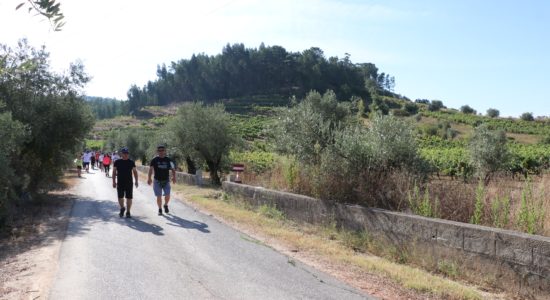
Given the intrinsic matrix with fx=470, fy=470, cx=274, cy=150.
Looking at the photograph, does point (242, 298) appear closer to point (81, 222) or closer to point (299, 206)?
point (299, 206)

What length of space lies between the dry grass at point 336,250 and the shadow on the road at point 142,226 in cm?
202

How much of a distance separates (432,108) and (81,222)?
137744 millimetres

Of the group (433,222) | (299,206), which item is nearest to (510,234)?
(433,222)

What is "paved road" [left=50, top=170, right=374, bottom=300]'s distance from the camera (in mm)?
5480

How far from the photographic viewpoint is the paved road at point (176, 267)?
5.48 metres

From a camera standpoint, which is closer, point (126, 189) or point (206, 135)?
point (126, 189)

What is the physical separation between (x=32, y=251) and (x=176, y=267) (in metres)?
3.15

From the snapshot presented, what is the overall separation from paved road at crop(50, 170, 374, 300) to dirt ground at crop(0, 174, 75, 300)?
21cm

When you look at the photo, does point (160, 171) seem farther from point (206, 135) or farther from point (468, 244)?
point (206, 135)

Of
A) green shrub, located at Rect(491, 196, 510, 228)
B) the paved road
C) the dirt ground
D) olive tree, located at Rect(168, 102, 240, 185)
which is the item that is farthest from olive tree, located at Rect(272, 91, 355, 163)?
olive tree, located at Rect(168, 102, 240, 185)

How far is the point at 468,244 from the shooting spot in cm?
663

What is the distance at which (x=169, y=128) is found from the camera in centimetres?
2847

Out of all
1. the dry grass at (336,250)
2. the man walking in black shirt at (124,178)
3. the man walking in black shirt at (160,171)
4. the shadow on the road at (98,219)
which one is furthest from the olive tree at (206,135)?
the man walking in black shirt at (124,178)

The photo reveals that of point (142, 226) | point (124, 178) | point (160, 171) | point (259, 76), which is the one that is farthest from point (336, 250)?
point (259, 76)
